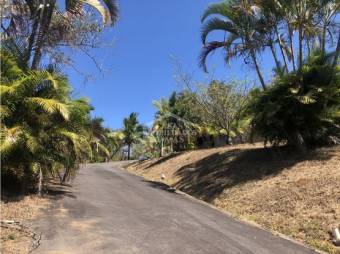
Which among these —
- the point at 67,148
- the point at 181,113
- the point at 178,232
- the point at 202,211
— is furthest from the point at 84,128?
the point at 181,113

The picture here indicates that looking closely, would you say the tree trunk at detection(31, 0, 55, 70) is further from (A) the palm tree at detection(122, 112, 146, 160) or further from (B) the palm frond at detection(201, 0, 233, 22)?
(A) the palm tree at detection(122, 112, 146, 160)

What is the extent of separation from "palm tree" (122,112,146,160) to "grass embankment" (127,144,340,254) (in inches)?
1350

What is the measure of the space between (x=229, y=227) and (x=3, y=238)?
491cm

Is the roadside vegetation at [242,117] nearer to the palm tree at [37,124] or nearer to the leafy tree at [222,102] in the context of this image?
the palm tree at [37,124]

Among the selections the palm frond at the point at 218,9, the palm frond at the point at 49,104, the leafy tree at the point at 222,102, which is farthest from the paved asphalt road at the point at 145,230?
the leafy tree at the point at 222,102

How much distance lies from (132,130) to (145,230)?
44.7 meters

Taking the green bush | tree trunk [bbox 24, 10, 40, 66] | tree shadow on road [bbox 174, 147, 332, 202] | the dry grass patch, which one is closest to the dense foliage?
tree trunk [bbox 24, 10, 40, 66]

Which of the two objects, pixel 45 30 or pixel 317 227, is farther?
pixel 45 30

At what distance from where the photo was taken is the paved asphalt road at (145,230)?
778 centimetres

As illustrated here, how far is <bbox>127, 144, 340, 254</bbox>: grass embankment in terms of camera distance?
9969 mm

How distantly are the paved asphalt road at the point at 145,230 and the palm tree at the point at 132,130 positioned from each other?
40.1 meters

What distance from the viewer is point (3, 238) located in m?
7.80

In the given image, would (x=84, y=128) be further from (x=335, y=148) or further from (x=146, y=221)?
(x=335, y=148)

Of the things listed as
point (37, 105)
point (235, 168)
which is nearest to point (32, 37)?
point (37, 105)
